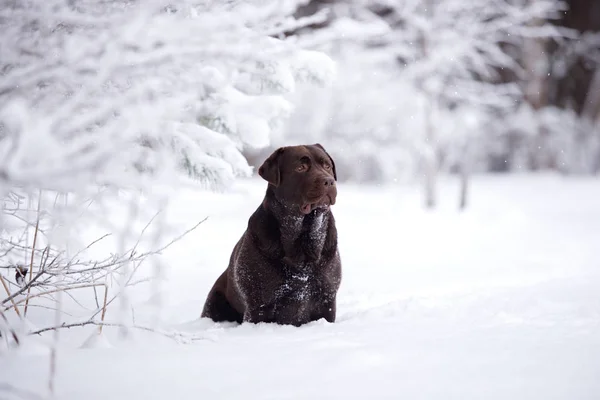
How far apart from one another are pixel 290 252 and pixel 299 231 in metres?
0.15

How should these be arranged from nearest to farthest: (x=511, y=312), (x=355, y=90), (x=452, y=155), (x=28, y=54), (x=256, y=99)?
(x=28, y=54), (x=511, y=312), (x=256, y=99), (x=355, y=90), (x=452, y=155)

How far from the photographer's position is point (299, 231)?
354 centimetres

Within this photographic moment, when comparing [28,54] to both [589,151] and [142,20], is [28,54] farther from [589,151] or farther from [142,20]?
[589,151]

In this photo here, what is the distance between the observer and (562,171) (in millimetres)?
24531

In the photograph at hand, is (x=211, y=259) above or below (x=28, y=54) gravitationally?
below

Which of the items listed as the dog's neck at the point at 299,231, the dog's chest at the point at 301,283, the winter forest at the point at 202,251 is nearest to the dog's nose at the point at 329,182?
the dog's neck at the point at 299,231

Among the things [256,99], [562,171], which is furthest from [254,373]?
[562,171]

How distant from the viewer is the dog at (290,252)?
3455 millimetres

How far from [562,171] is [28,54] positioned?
25.7m

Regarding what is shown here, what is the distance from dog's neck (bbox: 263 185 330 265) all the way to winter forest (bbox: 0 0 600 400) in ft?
1.31

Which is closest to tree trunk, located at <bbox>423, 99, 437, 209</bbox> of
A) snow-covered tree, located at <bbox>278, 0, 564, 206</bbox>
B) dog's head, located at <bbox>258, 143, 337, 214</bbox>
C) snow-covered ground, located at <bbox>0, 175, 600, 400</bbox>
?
snow-covered tree, located at <bbox>278, 0, 564, 206</bbox>

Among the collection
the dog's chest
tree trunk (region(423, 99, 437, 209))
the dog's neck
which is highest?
the dog's neck

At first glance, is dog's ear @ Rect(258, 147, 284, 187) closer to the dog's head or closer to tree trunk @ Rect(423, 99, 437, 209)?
the dog's head

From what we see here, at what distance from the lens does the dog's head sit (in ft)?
11.4
